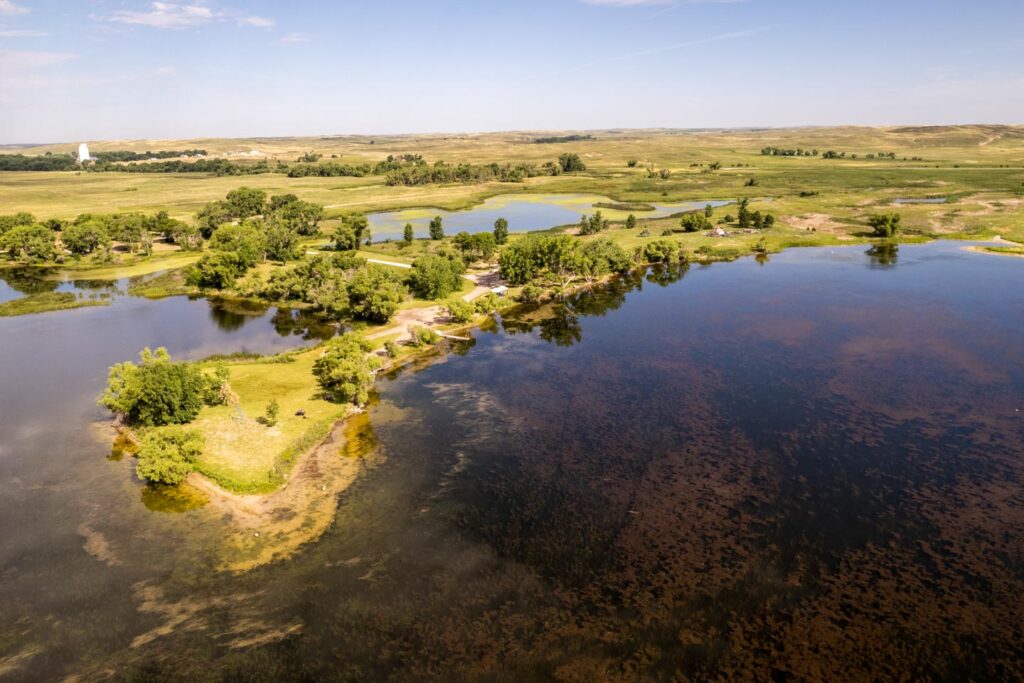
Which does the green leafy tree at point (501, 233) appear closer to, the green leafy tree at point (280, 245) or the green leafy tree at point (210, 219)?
the green leafy tree at point (280, 245)

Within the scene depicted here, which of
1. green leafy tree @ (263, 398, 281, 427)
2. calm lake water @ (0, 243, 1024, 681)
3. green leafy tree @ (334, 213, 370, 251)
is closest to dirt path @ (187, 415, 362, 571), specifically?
calm lake water @ (0, 243, 1024, 681)

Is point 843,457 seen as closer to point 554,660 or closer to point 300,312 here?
point 554,660

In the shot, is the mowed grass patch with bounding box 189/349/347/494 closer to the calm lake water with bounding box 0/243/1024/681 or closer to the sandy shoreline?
the calm lake water with bounding box 0/243/1024/681

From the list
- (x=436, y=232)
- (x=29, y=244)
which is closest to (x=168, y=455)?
(x=436, y=232)

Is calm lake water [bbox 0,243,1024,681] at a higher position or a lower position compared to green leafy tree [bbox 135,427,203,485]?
lower

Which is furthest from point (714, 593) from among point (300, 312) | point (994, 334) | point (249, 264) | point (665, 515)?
point (249, 264)
